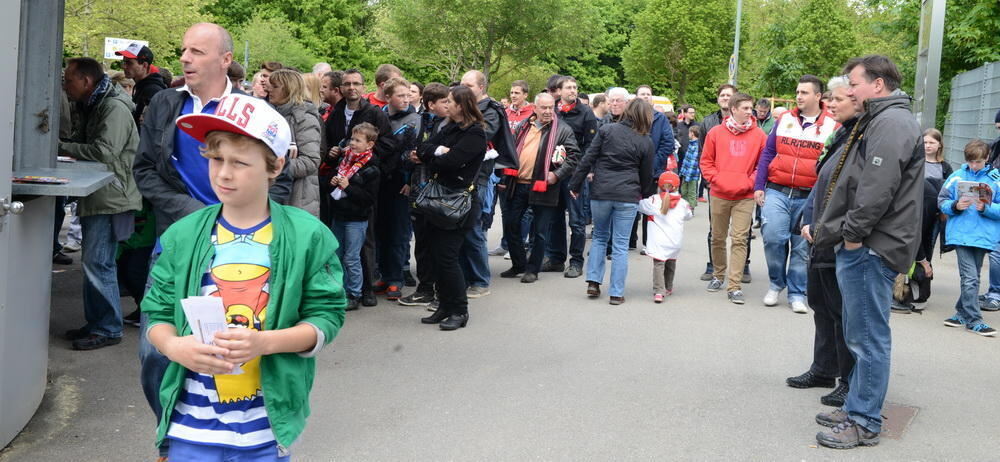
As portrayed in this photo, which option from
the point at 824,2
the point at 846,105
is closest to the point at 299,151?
the point at 846,105

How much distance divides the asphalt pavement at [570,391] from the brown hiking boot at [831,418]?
74 mm

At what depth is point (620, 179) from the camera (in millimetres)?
9953

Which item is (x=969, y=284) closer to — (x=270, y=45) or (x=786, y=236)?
(x=786, y=236)

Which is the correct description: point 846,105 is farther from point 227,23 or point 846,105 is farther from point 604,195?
point 227,23

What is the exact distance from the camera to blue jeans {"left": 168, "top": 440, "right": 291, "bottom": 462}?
3.14m

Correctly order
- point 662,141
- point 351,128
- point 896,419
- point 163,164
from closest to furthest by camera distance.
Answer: point 163,164 < point 896,419 < point 351,128 < point 662,141

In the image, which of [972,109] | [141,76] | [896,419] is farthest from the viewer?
[972,109]

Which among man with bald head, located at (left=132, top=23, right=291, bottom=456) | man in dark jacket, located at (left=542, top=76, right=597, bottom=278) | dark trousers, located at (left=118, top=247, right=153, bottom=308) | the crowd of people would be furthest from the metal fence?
man with bald head, located at (left=132, top=23, right=291, bottom=456)

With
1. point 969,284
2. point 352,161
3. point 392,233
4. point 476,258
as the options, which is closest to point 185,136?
point 352,161

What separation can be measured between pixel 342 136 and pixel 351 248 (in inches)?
40.3

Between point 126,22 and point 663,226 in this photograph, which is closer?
point 663,226

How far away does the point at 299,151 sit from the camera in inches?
317

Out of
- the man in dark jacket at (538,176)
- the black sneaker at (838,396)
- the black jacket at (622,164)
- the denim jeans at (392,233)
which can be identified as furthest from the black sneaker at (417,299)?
the black sneaker at (838,396)

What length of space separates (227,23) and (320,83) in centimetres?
5354
